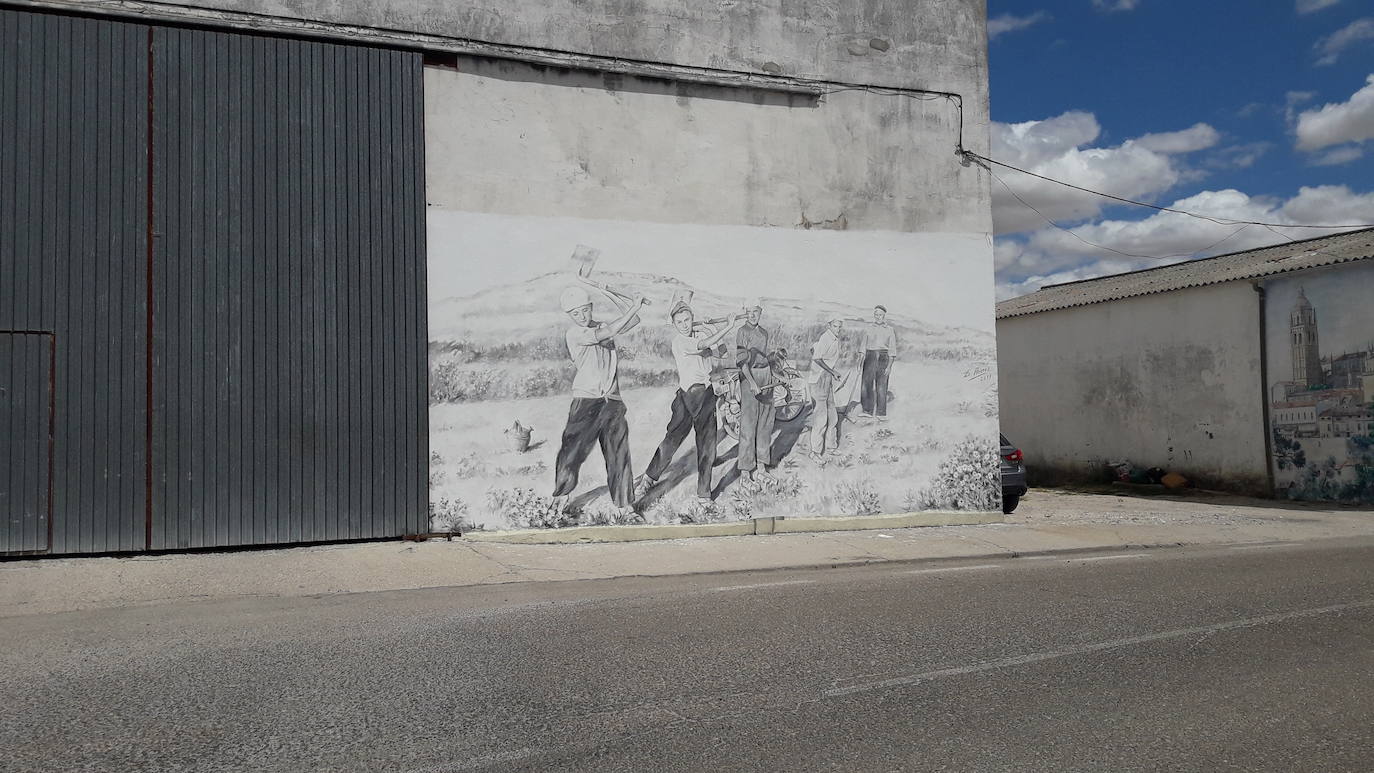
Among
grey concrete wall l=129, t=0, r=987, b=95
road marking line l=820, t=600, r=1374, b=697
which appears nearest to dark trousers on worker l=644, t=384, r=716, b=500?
grey concrete wall l=129, t=0, r=987, b=95

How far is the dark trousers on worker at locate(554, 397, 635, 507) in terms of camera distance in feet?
41.0

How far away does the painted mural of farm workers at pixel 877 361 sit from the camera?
14.1m

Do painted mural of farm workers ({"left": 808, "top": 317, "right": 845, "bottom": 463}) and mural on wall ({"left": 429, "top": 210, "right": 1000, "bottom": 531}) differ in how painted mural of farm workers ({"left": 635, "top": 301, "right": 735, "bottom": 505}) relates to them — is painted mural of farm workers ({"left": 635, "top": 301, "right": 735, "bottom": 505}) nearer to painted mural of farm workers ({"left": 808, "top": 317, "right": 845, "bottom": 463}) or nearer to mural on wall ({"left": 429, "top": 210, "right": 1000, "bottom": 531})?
mural on wall ({"left": 429, "top": 210, "right": 1000, "bottom": 531})

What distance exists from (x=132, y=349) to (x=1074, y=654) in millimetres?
9631

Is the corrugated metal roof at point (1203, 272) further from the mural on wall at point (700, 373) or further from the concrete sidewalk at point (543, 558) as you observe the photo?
the mural on wall at point (700, 373)

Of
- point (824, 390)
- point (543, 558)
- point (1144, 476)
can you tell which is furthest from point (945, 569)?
point (1144, 476)

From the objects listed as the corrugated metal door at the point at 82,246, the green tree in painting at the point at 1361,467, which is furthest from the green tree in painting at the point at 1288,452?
the corrugated metal door at the point at 82,246

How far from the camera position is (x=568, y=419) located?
12.5m

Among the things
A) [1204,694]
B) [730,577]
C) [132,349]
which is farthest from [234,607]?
[1204,694]

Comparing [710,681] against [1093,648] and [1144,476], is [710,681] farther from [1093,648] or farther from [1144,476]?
[1144,476]

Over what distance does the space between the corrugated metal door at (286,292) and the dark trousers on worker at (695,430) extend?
305cm

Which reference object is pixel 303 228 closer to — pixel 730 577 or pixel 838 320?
pixel 730 577

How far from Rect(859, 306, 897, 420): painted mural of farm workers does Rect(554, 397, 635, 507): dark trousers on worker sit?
3610 mm

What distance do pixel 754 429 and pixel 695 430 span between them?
87 cm
